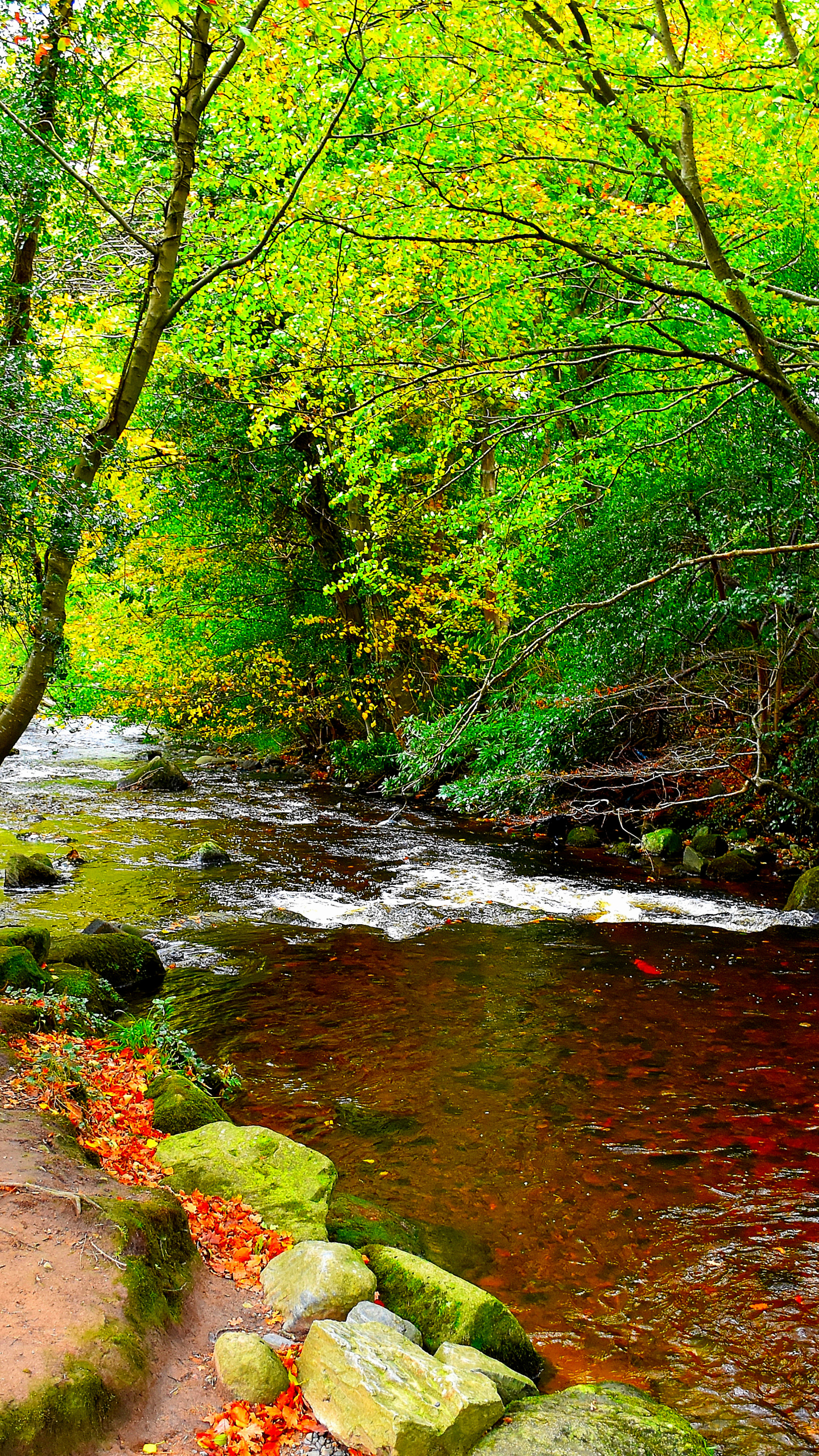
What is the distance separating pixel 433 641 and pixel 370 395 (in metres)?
10.7

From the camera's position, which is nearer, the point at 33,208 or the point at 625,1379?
the point at 625,1379

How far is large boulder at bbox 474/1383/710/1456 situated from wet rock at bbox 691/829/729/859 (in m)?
10.7

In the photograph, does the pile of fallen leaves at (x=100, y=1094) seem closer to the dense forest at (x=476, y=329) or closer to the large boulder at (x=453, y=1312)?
the large boulder at (x=453, y=1312)

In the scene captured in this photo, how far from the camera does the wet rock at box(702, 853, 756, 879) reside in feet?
42.8

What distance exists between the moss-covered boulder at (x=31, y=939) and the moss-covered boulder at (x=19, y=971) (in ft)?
0.87

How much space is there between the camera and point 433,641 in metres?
20.2

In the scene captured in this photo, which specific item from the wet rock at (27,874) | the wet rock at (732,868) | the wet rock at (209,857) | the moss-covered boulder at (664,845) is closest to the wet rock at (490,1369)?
the wet rock at (27,874)

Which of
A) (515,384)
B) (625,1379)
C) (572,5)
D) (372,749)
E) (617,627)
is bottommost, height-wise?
(625,1379)

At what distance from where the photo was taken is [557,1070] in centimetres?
713

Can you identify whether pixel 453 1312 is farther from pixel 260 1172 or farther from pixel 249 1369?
pixel 260 1172

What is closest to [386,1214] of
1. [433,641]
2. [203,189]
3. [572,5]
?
[572,5]

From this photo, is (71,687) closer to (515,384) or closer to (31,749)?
(515,384)

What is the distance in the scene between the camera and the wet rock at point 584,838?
51.8ft

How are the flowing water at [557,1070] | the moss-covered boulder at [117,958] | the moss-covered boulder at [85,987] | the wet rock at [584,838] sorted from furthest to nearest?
the wet rock at [584,838]
the moss-covered boulder at [117,958]
the moss-covered boulder at [85,987]
the flowing water at [557,1070]
